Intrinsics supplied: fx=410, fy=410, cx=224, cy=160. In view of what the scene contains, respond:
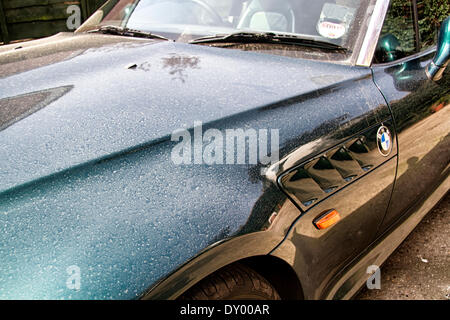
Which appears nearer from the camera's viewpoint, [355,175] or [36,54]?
[355,175]

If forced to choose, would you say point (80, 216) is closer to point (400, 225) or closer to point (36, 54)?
point (36, 54)

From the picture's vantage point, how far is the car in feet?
3.10

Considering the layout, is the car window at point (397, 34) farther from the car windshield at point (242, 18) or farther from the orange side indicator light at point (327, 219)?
the orange side indicator light at point (327, 219)

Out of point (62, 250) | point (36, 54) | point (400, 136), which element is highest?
point (36, 54)

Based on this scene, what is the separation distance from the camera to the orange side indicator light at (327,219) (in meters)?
1.36

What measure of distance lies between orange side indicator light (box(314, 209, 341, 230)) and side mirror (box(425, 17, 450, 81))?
39.3 inches

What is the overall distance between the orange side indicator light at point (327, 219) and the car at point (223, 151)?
0.01m

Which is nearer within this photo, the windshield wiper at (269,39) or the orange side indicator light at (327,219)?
the orange side indicator light at (327,219)

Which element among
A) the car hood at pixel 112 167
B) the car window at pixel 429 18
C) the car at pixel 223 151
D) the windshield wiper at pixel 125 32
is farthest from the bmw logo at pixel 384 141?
the windshield wiper at pixel 125 32

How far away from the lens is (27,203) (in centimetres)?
94

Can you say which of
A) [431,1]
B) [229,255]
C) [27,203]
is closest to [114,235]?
[27,203]

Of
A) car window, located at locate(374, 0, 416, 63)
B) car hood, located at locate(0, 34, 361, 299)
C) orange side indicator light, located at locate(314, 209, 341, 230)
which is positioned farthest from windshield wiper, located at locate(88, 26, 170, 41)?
orange side indicator light, located at locate(314, 209, 341, 230)

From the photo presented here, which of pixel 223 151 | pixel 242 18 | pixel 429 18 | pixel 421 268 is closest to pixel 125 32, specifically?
pixel 242 18
